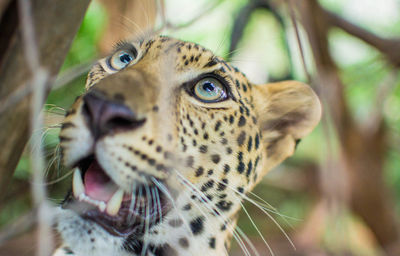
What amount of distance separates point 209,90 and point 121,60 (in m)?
0.46

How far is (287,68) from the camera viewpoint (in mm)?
4281

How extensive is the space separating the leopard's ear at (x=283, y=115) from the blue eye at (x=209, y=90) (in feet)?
0.96

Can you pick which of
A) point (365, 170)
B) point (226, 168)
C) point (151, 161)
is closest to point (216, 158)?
point (226, 168)

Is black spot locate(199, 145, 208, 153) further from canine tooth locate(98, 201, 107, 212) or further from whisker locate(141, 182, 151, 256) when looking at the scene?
canine tooth locate(98, 201, 107, 212)

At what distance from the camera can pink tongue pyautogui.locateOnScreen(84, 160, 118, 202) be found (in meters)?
1.38

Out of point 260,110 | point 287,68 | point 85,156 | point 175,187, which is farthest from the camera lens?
point 287,68

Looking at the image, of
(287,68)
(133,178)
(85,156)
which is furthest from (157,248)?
(287,68)

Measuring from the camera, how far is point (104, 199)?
141 cm

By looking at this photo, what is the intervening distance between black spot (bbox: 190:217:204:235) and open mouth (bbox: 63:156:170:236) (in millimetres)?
261

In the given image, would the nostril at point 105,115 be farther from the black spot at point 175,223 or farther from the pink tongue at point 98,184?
the black spot at point 175,223

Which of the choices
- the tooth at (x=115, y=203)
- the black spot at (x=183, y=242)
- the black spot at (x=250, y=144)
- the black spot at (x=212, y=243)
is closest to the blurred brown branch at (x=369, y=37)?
the black spot at (x=250, y=144)

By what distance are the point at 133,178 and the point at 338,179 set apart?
767 mm

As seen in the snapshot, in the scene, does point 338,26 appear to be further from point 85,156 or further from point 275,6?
point 85,156

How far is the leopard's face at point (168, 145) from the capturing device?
1.30 meters
